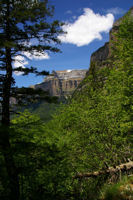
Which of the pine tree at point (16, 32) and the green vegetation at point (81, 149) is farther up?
the pine tree at point (16, 32)

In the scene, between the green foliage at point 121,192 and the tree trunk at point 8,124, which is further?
the green foliage at point 121,192

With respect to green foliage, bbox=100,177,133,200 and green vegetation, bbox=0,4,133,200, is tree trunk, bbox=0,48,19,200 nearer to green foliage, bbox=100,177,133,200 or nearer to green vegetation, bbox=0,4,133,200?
green vegetation, bbox=0,4,133,200

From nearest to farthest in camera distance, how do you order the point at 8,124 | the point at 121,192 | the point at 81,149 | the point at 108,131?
the point at 121,192
the point at 8,124
the point at 108,131
the point at 81,149

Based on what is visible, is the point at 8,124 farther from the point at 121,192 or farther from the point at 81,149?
the point at 81,149

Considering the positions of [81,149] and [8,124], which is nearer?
[8,124]

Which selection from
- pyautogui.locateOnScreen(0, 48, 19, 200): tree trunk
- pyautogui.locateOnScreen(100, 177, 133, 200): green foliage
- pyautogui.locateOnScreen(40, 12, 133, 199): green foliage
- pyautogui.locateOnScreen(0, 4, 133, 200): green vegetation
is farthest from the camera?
pyautogui.locateOnScreen(40, 12, 133, 199): green foliage

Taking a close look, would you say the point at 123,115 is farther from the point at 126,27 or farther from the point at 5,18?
the point at 5,18

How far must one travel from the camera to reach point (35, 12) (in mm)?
7418

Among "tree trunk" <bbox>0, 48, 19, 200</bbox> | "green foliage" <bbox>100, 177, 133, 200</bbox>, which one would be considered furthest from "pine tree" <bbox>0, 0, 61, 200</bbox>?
"green foliage" <bbox>100, 177, 133, 200</bbox>

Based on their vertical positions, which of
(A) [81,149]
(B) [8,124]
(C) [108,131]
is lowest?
(A) [81,149]

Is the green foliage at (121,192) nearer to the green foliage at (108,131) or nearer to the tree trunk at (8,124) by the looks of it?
the green foliage at (108,131)

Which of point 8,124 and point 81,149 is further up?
point 8,124

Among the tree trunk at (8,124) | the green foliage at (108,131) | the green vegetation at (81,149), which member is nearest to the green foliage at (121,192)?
the green vegetation at (81,149)

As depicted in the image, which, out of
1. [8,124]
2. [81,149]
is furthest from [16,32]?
[81,149]
